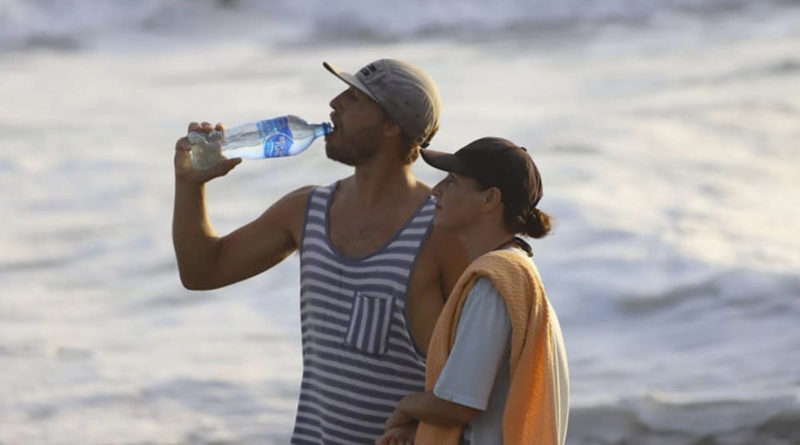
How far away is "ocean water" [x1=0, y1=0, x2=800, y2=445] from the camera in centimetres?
682

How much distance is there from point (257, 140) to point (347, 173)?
779 centimetres

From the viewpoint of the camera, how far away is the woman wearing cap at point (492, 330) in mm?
2939

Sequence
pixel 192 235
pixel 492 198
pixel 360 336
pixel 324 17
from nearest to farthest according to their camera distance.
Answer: pixel 492 198
pixel 360 336
pixel 192 235
pixel 324 17

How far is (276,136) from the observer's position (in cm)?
387

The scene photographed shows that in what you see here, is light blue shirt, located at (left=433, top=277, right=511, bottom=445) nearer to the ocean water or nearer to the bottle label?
the bottle label

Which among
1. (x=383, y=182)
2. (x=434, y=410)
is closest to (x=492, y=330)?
(x=434, y=410)

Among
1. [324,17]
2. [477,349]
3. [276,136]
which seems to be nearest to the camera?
[477,349]

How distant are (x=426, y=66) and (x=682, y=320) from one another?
951 centimetres

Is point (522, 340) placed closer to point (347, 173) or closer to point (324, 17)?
point (347, 173)

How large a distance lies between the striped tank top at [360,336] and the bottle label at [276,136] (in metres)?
0.41

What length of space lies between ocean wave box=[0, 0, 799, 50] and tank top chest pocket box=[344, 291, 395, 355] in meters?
16.0

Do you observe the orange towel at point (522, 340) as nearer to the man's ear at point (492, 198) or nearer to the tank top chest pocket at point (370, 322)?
the man's ear at point (492, 198)

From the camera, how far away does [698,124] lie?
517 inches

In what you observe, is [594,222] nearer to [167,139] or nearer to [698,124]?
[698,124]
